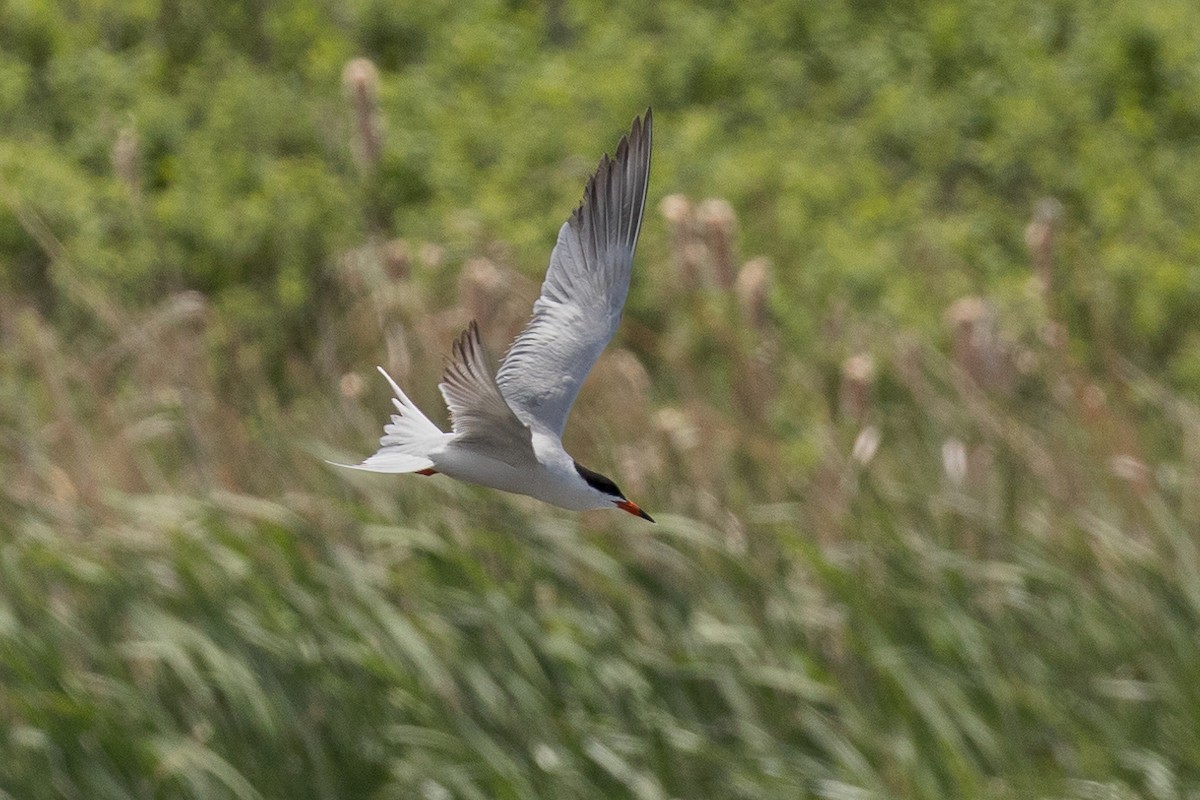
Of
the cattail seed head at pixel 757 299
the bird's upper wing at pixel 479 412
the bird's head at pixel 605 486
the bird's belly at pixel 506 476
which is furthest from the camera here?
the cattail seed head at pixel 757 299

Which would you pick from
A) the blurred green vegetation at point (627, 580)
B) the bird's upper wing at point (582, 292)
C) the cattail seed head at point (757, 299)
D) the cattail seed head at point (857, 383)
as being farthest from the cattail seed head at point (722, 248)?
the bird's upper wing at point (582, 292)

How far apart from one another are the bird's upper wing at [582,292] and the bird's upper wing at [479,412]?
1.34ft

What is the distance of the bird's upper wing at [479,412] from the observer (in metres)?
2.86

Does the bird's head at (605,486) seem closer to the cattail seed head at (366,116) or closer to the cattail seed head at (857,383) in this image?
the cattail seed head at (366,116)

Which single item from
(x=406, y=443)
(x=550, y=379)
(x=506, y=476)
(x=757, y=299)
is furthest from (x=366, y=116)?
(x=506, y=476)

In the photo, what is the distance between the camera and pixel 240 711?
5.52 metres

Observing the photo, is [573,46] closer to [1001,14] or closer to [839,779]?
[1001,14]

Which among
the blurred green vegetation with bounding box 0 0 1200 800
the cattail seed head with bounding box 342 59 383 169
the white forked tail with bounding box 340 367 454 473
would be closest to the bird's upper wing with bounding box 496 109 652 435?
the white forked tail with bounding box 340 367 454 473

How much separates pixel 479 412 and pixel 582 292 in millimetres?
878

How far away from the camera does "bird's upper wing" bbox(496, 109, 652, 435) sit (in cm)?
351

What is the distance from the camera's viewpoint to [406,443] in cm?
322

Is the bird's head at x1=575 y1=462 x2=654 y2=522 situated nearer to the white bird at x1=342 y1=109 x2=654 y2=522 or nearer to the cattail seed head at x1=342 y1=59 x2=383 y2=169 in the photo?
the white bird at x1=342 y1=109 x2=654 y2=522

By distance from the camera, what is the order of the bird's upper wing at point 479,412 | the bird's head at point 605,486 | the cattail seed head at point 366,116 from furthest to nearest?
the cattail seed head at point 366,116
the bird's head at point 605,486
the bird's upper wing at point 479,412

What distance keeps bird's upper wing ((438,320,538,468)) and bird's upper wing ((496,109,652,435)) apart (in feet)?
1.34
